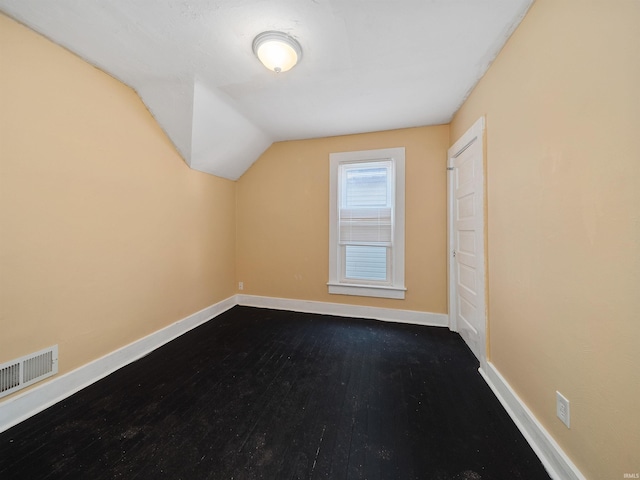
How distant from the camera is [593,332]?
0.98 m

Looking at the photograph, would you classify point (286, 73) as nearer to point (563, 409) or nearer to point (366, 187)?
point (366, 187)

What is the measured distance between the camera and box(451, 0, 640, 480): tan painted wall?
2.80 feet

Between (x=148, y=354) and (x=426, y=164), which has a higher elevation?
(x=426, y=164)

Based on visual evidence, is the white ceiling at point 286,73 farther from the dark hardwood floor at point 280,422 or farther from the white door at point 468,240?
the dark hardwood floor at point 280,422

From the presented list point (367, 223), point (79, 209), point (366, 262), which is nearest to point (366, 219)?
point (367, 223)

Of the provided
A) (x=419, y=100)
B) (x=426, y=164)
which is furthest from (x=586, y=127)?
(x=426, y=164)

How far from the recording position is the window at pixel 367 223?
3.03m

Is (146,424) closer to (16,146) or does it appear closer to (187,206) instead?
(16,146)

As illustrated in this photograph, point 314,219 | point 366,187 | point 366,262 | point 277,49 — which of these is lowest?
point 366,262

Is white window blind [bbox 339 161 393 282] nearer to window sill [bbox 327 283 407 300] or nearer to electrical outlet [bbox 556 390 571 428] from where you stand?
window sill [bbox 327 283 407 300]

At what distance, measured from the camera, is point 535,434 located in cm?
130

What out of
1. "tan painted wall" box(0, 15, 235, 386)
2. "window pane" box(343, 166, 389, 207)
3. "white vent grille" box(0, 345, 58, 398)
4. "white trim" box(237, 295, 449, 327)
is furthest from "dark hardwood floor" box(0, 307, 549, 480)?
"window pane" box(343, 166, 389, 207)

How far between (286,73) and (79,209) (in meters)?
1.95

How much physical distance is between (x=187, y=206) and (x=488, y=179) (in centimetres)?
308
